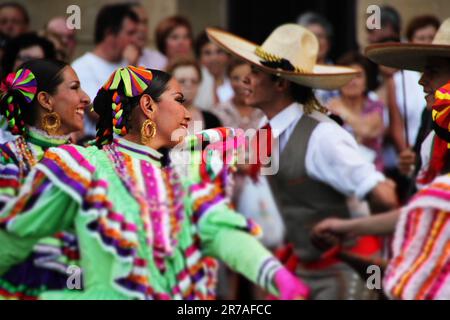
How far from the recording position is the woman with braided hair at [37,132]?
5.69 meters

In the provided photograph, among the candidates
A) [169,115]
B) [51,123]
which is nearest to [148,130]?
[169,115]

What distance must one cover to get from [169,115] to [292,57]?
5.61ft

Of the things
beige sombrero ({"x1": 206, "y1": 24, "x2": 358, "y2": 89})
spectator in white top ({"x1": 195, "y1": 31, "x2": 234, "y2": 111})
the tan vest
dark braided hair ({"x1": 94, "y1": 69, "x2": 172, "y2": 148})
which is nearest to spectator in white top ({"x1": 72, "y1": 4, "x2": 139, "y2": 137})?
beige sombrero ({"x1": 206, "y1": 24, "x2": 358, "y2": 89})

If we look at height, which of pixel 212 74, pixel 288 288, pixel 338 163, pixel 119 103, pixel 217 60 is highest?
pixel 217 60

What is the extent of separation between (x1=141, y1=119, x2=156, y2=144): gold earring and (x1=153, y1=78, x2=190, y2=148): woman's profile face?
0.02m

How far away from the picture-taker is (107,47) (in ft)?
26.6

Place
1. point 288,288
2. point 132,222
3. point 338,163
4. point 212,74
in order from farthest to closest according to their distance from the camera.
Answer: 1. point 212,74
2. point 338,163
3. point 288,288
4. point 132,222

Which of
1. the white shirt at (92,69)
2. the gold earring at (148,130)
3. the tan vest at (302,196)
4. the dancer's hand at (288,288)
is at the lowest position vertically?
the dancer's hand at (288,288)

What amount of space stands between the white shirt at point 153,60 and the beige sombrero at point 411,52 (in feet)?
9.08

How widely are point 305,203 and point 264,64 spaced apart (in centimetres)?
73

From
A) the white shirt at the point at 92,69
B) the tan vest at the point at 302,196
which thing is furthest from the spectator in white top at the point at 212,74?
the tan vest at the point at 302,196

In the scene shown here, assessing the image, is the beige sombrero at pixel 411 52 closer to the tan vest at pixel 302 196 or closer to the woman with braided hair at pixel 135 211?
the tan vest at pixel 302 196

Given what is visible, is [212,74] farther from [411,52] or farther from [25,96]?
[25,96]
